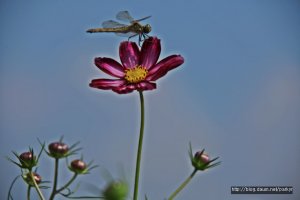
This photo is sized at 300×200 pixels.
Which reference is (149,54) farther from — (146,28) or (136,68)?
(146,28)

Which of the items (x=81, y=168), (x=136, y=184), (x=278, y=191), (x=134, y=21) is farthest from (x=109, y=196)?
(x=278, y=191)

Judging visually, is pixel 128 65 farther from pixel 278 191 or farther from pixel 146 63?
pixel 278 191

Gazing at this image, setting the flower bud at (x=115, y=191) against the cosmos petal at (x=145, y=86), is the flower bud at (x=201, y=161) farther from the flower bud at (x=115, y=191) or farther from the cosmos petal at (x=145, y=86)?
the flower bud at (x=115, y=191)

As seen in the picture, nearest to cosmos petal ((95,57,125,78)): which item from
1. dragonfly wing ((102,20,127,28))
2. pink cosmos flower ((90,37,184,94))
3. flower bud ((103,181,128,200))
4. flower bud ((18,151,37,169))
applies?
pink cosmos flower ((90,37,184,94))

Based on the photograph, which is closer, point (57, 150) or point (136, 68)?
point (57, 150)

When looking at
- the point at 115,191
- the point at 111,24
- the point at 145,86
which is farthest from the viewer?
the point at 111,24

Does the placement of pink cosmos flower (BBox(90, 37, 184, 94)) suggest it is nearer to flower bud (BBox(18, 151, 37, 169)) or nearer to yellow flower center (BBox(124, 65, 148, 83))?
yellow flower center (BBox(124, 65, 148, 83))

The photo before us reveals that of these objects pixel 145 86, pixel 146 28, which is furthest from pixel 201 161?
pixel 146 28
